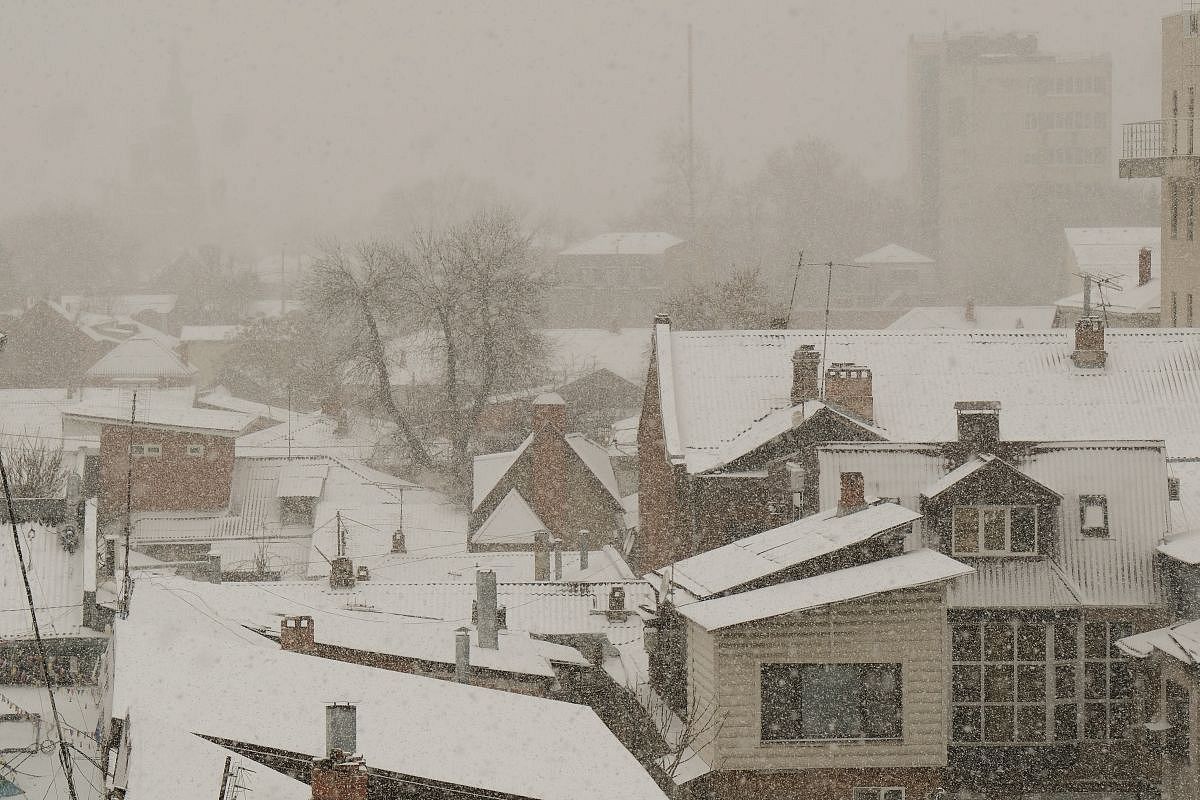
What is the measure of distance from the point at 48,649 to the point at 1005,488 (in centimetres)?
1447

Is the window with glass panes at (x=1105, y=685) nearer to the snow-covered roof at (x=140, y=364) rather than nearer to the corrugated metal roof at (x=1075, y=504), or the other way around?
the corrugated metal roof at (x=1075, y=504)

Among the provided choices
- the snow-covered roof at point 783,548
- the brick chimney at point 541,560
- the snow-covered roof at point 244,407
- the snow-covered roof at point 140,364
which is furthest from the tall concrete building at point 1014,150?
the snow-covered roof at point 783,548

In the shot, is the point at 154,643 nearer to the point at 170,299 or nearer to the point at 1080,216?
the point at 1080,216

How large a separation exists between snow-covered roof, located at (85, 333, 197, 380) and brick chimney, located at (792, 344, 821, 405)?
190 feet

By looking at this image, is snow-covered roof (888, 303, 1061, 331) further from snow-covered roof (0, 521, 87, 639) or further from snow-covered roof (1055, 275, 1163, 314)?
snow-covered roof (0, 521, 87, 639)

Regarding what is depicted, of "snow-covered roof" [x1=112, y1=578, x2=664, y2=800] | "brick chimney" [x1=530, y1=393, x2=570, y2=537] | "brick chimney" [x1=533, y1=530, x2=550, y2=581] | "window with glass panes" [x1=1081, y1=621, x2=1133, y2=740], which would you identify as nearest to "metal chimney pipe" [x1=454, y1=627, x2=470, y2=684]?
"snow-covered roof" [x1=112, y1=578, x2=664, y2=800]

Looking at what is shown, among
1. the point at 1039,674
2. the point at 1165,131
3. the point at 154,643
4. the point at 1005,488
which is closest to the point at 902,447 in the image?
the point at 1005,488

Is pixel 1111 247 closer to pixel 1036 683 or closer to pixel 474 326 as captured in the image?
pixel 474 326

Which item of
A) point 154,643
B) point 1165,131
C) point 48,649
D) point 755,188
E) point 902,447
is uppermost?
point 755,188

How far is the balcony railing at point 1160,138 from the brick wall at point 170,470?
22259mm

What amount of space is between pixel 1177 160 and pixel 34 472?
90.0ft

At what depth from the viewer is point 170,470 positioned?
42.3 m

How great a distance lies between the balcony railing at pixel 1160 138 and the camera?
37156 mm

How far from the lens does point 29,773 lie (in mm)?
15367
